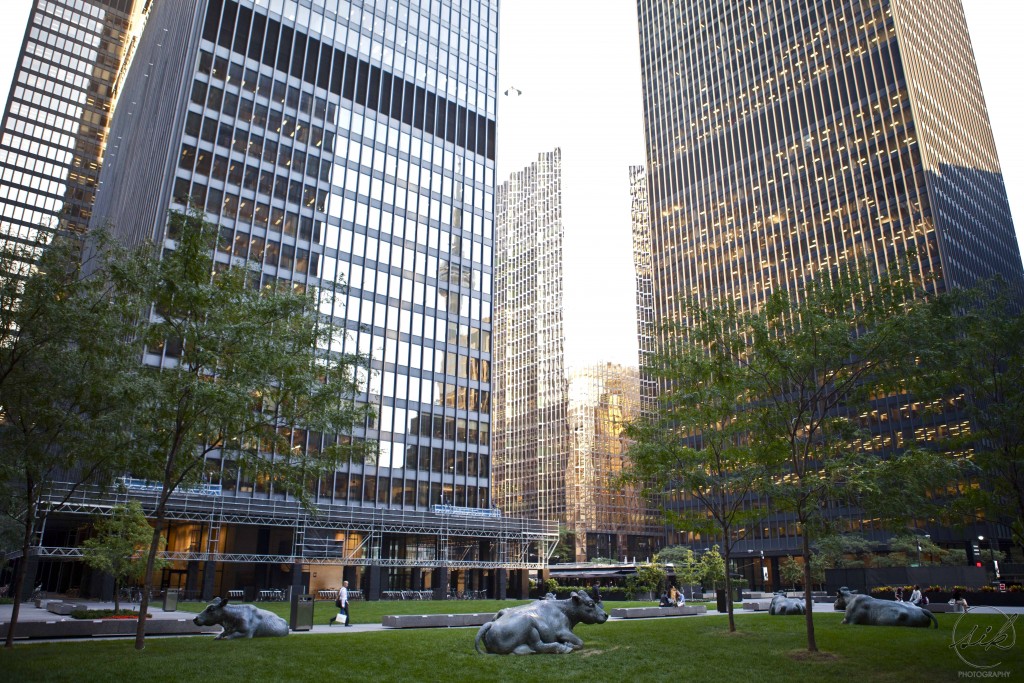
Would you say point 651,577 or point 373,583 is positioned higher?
point 651,577

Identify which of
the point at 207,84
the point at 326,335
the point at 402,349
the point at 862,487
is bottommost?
the point at 862,487

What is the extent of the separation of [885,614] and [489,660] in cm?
1682

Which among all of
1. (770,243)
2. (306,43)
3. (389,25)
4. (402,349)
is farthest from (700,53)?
(402,349)

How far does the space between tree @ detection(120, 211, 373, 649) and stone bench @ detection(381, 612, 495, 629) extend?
25.0 feet

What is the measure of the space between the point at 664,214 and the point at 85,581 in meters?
122

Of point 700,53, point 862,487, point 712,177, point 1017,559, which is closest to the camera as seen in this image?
point 862,487

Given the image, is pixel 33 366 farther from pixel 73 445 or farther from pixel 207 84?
pixel 207 84

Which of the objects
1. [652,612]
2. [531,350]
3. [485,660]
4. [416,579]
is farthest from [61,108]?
[485,660]

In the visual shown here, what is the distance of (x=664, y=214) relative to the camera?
14538cm

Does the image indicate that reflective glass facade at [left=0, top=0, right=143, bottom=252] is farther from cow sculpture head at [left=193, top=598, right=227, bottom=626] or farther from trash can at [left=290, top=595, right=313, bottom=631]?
cow sculpture head at [left=193, top=598, right=227, bottom=626]

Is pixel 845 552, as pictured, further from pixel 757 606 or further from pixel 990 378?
pixel 990 378

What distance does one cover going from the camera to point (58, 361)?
1852 cm

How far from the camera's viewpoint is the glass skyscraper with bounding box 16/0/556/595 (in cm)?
6372

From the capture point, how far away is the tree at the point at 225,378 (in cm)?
2031
